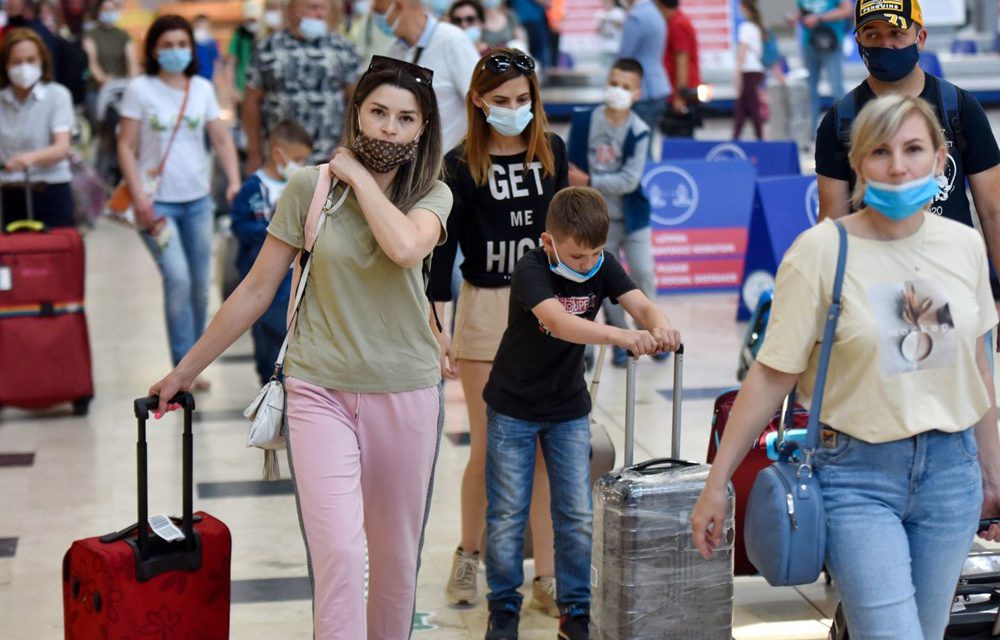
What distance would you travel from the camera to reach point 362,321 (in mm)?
3752

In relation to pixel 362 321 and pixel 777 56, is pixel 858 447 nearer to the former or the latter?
pixel 362 321

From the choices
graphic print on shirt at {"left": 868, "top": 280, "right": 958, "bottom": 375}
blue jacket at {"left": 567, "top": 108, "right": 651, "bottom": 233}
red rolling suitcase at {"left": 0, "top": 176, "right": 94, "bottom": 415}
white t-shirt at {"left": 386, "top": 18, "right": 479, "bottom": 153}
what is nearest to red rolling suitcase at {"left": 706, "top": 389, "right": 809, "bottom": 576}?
graphic print on shirt at {"left": 868, "top": 280, "right": 958, "bottom": 375}

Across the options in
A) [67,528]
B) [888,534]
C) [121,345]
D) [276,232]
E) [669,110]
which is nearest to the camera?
[888,534]

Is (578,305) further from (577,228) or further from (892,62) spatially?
(892,62)

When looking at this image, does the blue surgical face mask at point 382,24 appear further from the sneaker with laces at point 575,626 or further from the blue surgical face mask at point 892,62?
the sneaker with laces at point 575,626

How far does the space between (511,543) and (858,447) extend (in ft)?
5.48

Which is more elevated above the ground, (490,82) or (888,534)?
(490,82)

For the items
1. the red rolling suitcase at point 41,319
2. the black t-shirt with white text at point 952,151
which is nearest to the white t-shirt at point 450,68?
the red rolling suitcase at point 41,319

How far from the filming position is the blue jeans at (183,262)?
7.92 m

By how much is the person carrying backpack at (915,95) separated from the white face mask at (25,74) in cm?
511

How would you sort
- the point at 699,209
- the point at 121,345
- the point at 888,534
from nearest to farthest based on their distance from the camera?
the point at 888,534, the point at 121,345, the point at 699,209

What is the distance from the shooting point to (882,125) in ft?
10.4

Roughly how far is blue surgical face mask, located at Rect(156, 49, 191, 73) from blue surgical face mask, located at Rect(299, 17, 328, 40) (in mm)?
919

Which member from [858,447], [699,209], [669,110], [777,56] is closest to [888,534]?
[858,447]
